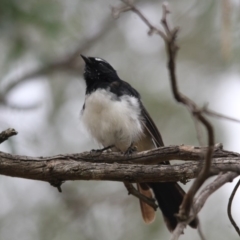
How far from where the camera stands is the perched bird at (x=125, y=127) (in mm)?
4766

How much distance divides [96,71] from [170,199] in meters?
1.38

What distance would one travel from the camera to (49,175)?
3766 millimetres

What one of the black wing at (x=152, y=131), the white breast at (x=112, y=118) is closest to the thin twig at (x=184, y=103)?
the white breast at (x=112, y=118)

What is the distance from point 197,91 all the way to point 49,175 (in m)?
4.23

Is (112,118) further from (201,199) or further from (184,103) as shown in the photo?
(184,103)

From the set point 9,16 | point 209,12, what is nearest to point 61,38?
point 9,16

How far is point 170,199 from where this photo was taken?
4.77 metres

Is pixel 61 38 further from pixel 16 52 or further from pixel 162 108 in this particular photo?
pixel 162 108

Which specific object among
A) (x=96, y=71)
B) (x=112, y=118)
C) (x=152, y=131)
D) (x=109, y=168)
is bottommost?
(x=109, y=168)

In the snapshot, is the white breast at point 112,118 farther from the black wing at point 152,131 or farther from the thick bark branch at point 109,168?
the thick bark branch at point 109,168

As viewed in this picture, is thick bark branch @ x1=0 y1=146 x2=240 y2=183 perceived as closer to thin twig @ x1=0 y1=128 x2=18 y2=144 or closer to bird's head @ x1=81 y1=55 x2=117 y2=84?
thin twig @ x1=0 y1=128 x2=18 y2=144

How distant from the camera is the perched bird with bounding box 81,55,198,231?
15.6 ft

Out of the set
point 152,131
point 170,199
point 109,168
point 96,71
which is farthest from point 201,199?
point 96,71

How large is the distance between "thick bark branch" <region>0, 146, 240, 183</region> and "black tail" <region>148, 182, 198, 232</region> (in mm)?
914
